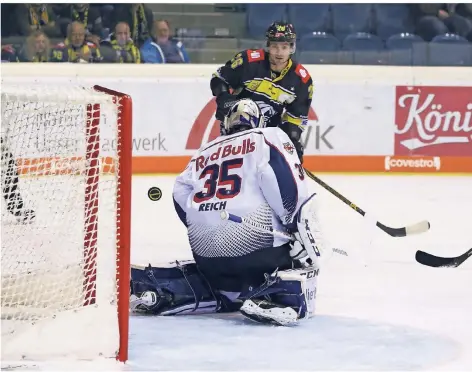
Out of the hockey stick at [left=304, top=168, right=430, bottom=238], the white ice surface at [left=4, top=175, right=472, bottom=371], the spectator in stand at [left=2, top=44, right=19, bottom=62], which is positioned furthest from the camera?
the spectator in stand at [left=2, top=44, right=19, bottom=62]

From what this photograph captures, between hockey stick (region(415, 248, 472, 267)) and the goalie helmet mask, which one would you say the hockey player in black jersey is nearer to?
→ the goalie helmet mask

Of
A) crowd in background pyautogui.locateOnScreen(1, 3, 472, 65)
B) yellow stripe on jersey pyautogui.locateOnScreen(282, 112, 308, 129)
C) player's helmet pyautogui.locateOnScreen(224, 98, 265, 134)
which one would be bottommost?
player's helmet pyautogui.locateOnScreen(224, 98, 265, 134)

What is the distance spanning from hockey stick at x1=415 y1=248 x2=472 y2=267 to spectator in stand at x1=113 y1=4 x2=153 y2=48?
163 inches

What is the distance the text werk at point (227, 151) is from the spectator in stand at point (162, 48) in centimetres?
430

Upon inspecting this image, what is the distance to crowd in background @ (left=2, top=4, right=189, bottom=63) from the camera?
7938 mm

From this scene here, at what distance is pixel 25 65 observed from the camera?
7.64 meters

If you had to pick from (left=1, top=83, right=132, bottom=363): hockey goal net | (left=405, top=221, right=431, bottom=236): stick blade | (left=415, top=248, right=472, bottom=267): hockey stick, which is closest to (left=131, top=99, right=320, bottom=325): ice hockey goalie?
(left=1, top=83, right=132, bottom=363): hockey goal net

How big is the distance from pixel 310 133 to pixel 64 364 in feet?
16.9

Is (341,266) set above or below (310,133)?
below

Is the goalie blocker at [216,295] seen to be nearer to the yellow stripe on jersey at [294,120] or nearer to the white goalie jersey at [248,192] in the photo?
the white goalie jersey at [248,192]

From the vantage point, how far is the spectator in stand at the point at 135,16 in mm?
8312

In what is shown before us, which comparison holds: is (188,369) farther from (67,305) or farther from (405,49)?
(405,49)

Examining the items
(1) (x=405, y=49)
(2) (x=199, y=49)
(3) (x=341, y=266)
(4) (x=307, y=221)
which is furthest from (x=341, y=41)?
(4) (x=307, y=221)

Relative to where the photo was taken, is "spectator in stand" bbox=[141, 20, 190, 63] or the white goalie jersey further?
"spectator in stand" bbox=[141, 20, 190, 63]
